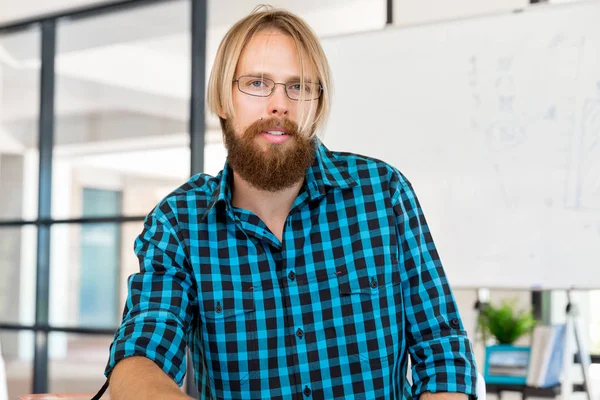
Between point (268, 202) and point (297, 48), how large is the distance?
0.88ft

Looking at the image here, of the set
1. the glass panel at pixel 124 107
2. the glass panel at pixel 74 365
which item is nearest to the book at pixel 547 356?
the glass panel at pixel 124 107

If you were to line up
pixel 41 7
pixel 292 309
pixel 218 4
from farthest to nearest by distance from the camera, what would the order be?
pixel 41 7
pixel 218 4
pixel 292 309

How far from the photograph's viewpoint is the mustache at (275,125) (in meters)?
1.26

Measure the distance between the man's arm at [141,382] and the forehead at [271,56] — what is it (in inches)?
19.8

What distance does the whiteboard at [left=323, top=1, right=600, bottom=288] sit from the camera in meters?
2.29

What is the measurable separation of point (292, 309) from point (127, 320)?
0.89 ft

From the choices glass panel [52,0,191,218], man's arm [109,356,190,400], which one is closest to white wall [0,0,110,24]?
glass panel [52,0,191,218]

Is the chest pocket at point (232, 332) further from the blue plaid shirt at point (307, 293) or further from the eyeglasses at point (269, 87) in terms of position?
the eyeglasses at point (269, 87)

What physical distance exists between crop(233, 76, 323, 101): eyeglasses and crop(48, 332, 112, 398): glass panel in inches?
126

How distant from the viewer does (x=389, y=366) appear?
125 cm

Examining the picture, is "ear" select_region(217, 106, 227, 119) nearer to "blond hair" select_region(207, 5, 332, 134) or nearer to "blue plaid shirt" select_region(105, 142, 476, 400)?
"blond hair" select_region(207, 5, 332, 134)

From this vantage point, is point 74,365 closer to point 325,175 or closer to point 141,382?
point 325,175

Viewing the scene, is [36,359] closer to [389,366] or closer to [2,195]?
[2,195]

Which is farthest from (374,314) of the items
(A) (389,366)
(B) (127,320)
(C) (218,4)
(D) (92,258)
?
(D) (92,258)
